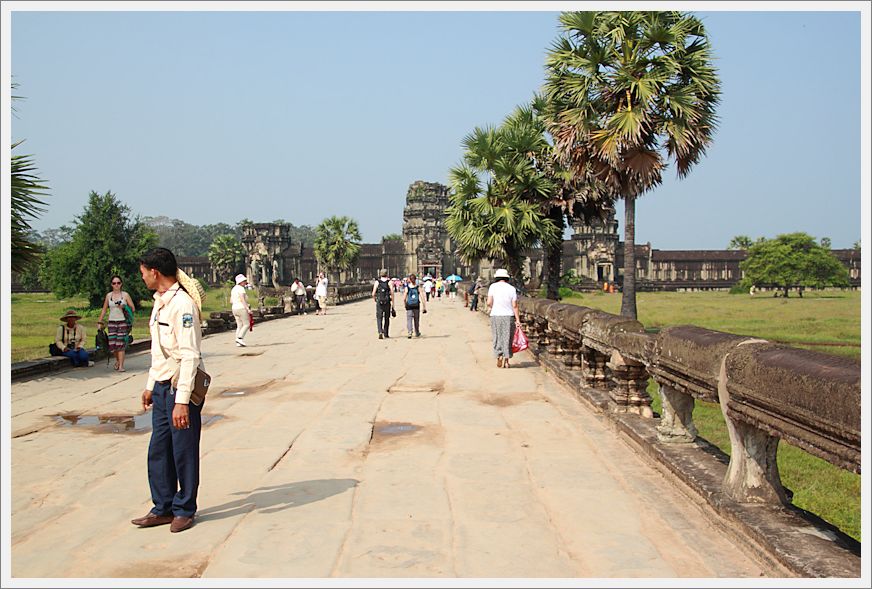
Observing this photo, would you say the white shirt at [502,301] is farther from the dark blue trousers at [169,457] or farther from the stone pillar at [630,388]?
the dark blue trousers at [169,457]

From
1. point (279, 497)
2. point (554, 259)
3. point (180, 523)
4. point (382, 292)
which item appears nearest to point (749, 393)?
point (279, 497)

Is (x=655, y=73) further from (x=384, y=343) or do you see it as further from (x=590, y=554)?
(x=590, y=554)

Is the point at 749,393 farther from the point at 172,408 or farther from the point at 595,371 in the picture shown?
the point at 595,371

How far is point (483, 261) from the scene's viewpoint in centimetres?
8775

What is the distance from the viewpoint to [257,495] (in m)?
5.28

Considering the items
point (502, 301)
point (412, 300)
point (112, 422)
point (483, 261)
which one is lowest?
point (112, 422)

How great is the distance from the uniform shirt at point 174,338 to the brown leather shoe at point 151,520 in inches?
29.4

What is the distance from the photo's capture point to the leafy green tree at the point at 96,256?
44344mm

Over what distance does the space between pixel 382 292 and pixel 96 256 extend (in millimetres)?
31358

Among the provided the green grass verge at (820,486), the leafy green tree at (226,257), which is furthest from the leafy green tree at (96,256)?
the leafy green tree at (226,257)

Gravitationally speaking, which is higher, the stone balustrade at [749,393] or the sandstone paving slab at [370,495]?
the stone balustrade at [749,393]

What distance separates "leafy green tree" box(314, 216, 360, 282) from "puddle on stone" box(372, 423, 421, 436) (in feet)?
209

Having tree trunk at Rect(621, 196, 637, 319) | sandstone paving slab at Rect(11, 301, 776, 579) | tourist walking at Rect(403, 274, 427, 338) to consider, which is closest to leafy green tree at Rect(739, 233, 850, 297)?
tree trunk at Rect(621, 196, 637, 319)

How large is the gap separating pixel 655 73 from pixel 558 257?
7627 millimetres
